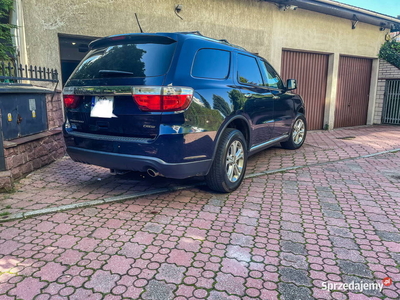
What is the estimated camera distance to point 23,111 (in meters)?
4.93

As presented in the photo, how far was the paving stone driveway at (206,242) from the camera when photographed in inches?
89.4

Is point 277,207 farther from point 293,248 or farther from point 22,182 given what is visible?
point 22,182

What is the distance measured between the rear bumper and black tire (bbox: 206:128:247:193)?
21cm

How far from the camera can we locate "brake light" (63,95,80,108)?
3771 millimetres

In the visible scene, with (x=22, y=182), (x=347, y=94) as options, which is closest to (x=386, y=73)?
(x=347, y=94)

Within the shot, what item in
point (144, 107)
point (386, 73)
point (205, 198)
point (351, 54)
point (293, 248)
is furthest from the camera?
point (386, 73)

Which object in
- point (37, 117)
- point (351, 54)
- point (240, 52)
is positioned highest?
point (351, 54)

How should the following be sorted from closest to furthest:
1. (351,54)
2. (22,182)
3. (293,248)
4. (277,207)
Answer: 1. (293,248)
2. (277,207)
3. (22,182)
4. (351,54)

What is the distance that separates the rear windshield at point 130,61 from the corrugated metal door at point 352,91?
9.54 metres

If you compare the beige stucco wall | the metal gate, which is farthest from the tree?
the metal gate

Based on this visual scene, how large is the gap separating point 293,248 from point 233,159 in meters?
1.62

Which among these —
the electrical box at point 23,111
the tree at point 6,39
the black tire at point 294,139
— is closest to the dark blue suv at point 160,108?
the electrical box at point 23,111

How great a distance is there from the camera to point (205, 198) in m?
4.01

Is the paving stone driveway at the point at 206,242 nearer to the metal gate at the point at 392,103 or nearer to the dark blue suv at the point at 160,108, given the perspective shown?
the dark blue suv at the point at 160,108
